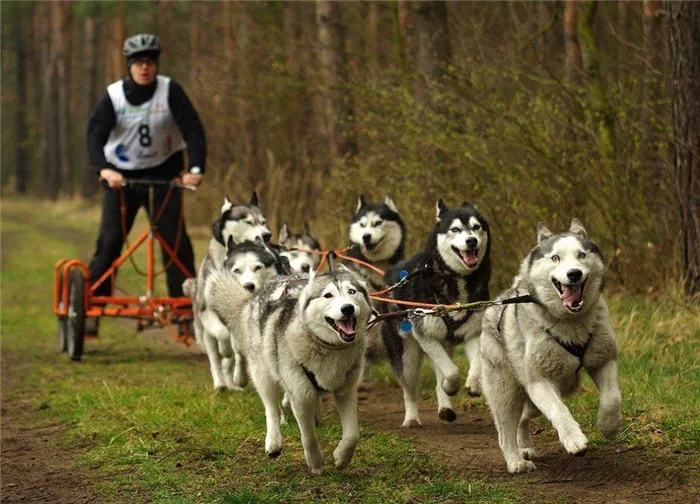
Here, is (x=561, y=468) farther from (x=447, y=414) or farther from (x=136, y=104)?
(x=136, y=104)

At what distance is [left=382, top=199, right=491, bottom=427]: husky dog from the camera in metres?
6.68

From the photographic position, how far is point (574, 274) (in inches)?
196

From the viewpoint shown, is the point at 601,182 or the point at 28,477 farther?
the point at 601,182

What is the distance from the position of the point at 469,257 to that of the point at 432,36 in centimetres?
646

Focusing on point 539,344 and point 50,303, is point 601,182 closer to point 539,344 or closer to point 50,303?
point 539,344

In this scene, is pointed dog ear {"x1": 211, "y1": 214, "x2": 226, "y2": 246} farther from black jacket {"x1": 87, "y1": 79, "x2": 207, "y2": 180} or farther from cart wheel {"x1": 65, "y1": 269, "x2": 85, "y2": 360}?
cart wheel {"x1": 65, "y1": 269, "x2": 85, "y2": 360}

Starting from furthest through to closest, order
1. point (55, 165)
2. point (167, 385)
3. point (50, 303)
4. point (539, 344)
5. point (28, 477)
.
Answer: point (55, 165), point (50, 303), point (167, 385), point (28, 477), point (539, 344)

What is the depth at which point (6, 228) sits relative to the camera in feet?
101

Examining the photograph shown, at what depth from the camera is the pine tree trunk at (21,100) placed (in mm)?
52000

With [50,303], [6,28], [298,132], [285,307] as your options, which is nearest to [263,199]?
[298,132]

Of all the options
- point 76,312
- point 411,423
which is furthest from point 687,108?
point 76,312

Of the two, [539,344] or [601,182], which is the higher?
[601,182]

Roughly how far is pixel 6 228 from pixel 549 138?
78.2 feet

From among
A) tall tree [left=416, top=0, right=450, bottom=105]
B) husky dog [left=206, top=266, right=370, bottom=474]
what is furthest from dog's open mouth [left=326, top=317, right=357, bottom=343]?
tall tree [left=416, top=0, right=450, bottom=105]
